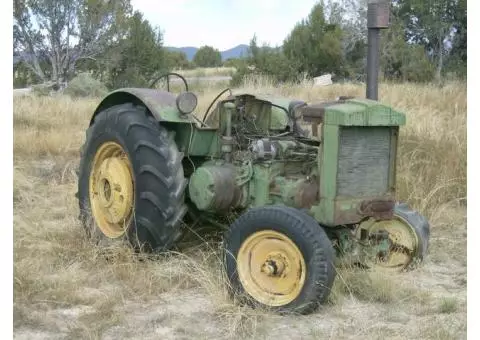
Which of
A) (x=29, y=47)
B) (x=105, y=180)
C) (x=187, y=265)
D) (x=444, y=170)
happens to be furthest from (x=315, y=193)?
(x=29, y=47)

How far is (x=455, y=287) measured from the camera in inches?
167

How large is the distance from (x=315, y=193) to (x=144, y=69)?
2004 centimetres

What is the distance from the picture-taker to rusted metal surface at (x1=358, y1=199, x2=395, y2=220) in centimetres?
386

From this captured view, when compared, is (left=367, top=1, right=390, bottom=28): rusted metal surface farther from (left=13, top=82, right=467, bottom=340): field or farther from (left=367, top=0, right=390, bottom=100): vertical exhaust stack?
(left=13, top=82, right=467, bottom=340): field

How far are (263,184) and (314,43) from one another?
51.8 feet

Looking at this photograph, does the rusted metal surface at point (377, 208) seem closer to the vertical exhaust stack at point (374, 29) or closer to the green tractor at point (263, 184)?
the green tractor at point (263, 184)

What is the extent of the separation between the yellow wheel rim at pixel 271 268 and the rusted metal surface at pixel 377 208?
23.7 inches

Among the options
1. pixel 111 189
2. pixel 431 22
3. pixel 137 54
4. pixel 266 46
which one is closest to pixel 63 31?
pixel 137 54

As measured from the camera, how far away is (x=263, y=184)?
13.8ft

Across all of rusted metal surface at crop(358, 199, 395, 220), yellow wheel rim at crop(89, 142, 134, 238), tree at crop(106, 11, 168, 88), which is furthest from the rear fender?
tree at crop(106, 11, 168, 88)

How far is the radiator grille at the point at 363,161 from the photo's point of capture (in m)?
3.81

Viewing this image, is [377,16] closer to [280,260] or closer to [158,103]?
[158,103]

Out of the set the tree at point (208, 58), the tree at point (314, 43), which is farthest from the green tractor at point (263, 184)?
the tree at point (208, 58)

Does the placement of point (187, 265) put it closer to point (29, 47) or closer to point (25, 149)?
point (25, 149)
